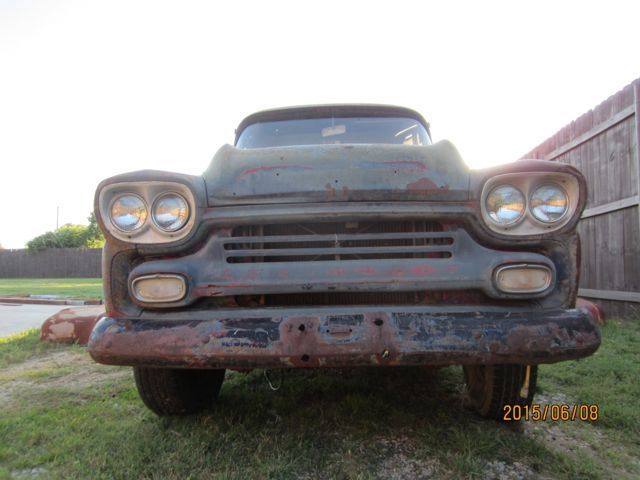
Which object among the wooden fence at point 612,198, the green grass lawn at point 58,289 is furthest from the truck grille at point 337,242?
the green grass lawn at point 58,289

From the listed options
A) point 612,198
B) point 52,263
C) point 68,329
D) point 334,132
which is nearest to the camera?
point 334,132

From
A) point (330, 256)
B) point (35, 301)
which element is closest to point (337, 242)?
point (330, 256)

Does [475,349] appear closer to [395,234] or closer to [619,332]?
[395,234]

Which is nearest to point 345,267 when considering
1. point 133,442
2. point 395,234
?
point 395,234

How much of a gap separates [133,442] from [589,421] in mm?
2539

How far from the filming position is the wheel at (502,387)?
2207 mm

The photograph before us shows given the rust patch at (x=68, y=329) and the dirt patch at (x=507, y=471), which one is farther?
the rust patch at (x=68, y=329)

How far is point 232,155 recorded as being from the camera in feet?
6.29

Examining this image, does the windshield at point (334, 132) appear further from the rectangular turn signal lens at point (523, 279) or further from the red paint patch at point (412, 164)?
the rectangular turn signal lens at point (523, 279)

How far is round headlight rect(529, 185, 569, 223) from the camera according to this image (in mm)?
1783

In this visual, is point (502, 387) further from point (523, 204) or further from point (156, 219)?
point (156, 219)

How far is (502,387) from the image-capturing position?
→ 224 cm
